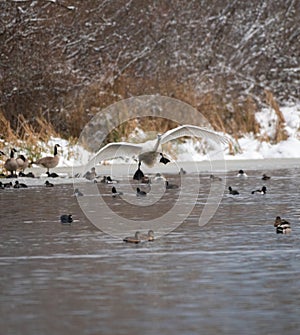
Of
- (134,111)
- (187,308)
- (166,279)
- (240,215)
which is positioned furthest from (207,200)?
(134,111)

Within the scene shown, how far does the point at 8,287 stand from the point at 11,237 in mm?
2821

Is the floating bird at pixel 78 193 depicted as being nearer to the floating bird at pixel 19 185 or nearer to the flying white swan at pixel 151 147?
the flying white swan at pixel 151 147

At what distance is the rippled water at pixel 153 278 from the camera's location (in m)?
6.91

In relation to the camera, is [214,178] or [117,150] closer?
[117,150]

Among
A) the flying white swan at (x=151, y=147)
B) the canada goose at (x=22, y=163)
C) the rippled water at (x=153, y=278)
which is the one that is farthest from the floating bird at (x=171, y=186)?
the canada goose at (x=22, y=163)

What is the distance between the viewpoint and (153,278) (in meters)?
8.44

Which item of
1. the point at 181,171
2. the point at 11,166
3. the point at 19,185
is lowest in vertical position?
the point at 19,185

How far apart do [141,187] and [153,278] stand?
29.4 ft

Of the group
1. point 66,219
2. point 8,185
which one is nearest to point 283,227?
point 66,219

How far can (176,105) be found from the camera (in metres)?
26.9

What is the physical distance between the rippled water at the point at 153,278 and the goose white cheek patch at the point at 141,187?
288 mm

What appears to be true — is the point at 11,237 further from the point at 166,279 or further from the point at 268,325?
the point at 268,325

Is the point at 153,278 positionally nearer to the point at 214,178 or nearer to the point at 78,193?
the point at 78,193

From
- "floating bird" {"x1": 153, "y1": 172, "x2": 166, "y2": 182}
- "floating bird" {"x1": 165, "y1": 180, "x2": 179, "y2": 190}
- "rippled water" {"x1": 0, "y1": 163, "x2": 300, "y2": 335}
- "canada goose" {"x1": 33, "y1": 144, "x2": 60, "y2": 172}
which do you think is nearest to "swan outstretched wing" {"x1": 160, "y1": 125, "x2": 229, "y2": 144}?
"floating bird" {"x1": 165, "y1": 180, "x2": 179, "y2": 190}
